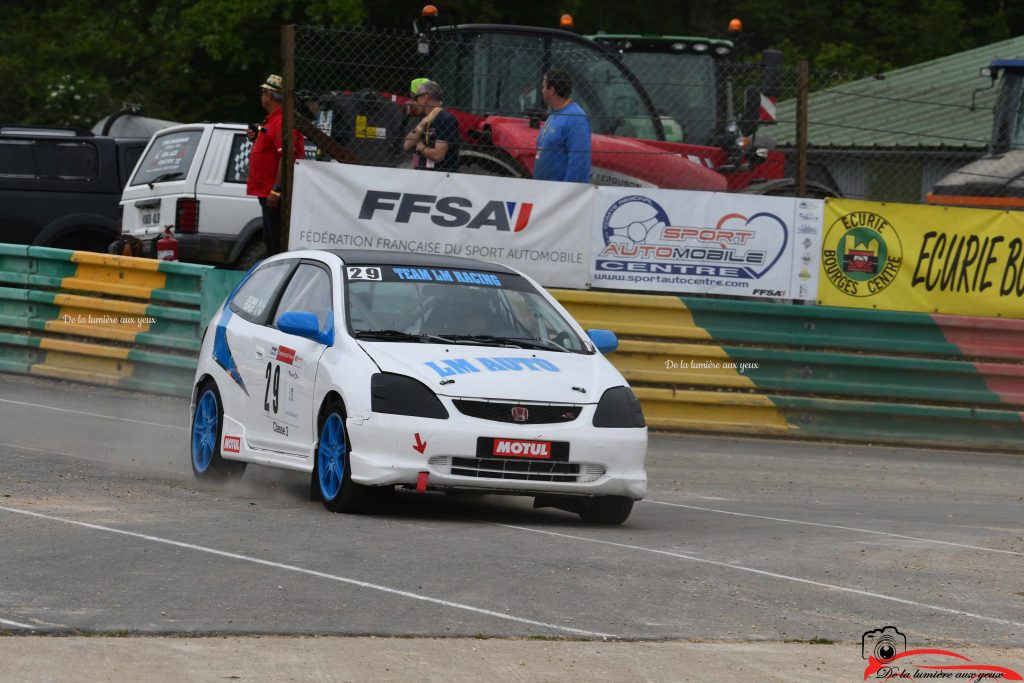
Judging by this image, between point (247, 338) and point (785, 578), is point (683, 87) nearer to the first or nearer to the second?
point (247, 338)

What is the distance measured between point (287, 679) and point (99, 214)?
15.0 meters

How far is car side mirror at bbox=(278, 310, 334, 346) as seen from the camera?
387 inches

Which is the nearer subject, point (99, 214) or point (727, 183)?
point (727, 183)

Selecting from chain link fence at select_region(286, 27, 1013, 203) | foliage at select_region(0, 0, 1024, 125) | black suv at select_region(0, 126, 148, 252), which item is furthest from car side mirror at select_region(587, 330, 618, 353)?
foliage at select_region(0, 0, 1024, 125)

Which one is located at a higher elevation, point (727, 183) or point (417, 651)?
point (727, 183)

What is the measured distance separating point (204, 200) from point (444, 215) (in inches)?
142

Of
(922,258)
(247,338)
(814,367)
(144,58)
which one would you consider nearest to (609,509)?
(247,338)

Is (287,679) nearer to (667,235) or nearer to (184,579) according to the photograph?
(184,579)

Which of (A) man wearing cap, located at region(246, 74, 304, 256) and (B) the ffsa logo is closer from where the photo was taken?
(B) the ffsa logo

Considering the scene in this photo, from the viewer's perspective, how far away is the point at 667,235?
14914 millimetres

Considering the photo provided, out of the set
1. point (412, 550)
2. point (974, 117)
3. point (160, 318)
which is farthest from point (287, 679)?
point (974, 117)

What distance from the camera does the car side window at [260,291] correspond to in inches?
429

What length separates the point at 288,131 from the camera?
1446 centimetres

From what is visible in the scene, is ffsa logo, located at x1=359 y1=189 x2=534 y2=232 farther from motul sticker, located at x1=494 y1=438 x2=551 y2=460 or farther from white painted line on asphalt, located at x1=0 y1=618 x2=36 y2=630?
white painted line on asphalt, located at x1=0 y1=618 x2=36 y2=630
